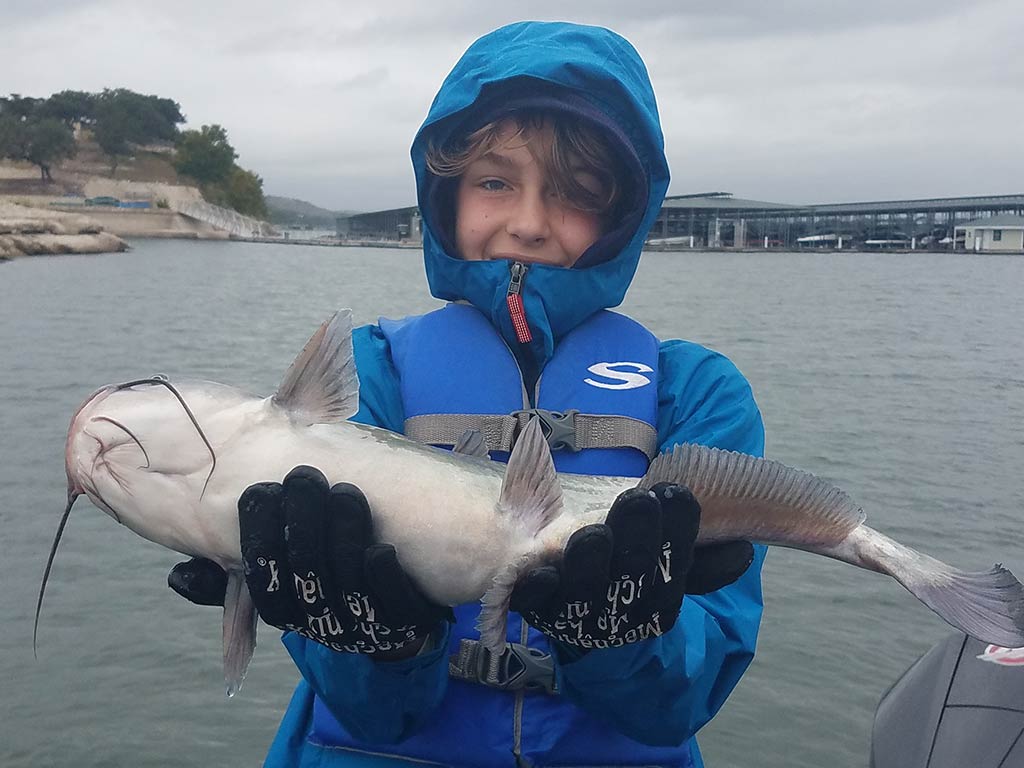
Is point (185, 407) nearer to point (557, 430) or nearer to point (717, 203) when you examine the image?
point (557, 430)

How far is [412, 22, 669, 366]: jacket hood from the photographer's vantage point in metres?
2.82

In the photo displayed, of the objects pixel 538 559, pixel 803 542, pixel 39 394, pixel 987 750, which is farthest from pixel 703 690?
pixel 39 394

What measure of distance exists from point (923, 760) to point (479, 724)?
5.39ft

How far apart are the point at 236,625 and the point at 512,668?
2.42 feet

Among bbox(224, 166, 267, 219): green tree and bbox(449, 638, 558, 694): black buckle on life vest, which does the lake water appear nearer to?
bbox(449, 638, 558, 694): black buckle on life vest

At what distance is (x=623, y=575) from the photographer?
200cm

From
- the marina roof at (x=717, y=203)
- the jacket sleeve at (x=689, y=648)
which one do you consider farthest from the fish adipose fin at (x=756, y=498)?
the marina roof at (x=717, y=203)

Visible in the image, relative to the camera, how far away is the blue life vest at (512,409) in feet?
8.23

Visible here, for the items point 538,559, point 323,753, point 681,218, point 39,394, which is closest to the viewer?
point 538,559

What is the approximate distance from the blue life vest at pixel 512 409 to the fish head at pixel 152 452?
74cm

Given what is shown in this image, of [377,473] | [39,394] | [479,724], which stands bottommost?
[39,394]

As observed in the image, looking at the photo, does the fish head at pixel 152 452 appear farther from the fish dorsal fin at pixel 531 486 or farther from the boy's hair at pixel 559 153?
the boy's hair at pixel 559 153

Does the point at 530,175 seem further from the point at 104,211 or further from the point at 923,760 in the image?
the point at 104,211

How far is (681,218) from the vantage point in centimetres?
10025
